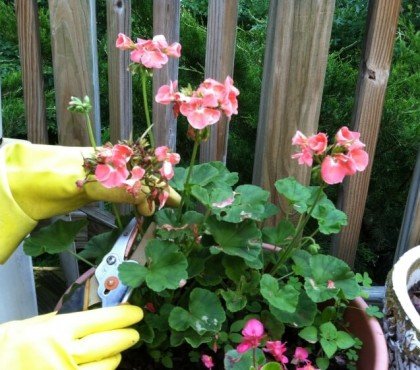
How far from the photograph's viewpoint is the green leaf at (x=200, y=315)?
0.98m

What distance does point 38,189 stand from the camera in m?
1.00

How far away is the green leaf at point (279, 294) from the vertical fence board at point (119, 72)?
1.64ft

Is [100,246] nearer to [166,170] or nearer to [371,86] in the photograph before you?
[166,170]

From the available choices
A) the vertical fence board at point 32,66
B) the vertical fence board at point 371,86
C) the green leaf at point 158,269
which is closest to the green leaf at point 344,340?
the green leaf at point 158,269

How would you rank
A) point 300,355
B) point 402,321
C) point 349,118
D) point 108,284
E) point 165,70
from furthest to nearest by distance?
point 349,118, point 165,70, point 402,321, point 300,355, point 108,284

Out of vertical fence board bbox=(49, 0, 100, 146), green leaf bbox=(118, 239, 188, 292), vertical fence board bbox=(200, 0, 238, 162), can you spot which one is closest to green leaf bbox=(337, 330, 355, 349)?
green leaf bbox=(118, 239, 188, 292)

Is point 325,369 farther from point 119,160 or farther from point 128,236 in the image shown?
point 119,160

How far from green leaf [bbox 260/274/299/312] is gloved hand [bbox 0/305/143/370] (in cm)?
22

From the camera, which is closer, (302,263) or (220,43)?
(302,263)

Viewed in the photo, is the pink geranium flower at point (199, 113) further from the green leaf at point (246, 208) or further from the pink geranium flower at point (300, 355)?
the pink geranium flower at point (300, 355)

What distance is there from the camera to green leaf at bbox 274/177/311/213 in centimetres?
110

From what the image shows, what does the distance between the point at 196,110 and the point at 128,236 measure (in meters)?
0.29

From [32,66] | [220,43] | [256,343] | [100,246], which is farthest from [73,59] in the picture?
[256,343]

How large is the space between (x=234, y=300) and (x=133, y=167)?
13.1 inches
